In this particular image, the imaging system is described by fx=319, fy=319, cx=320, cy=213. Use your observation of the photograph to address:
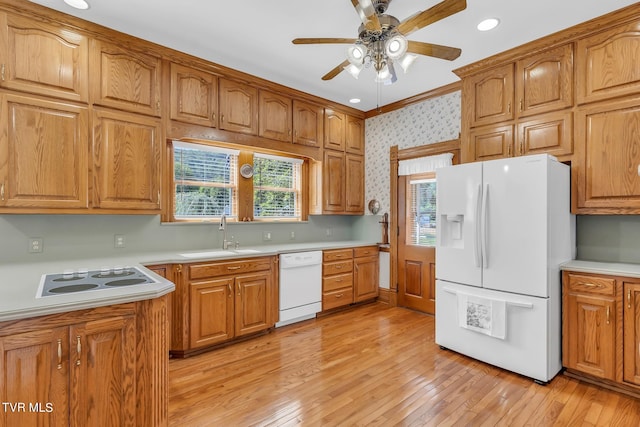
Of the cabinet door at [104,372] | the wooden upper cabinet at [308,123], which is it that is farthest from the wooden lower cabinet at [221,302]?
the wooden upper cabinet at [308,123]

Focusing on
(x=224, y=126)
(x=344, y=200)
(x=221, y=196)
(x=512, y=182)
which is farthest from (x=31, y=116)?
(x=512, y=182)

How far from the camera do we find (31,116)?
7.88ft

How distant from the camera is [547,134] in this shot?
2.86 meters

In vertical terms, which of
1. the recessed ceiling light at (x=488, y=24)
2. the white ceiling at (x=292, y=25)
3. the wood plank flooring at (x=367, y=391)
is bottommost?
the wood plank flooring at (x=367, y=391)

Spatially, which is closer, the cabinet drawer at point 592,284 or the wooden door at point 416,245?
the cabinet drawer at point 592,284

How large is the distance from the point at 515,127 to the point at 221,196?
126 inches

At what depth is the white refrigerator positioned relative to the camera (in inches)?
96.5

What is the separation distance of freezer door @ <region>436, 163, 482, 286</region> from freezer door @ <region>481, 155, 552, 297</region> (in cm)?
7

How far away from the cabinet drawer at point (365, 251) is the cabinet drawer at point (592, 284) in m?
2.35

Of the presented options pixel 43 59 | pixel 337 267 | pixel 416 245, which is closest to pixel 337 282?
A: pixel 337 267

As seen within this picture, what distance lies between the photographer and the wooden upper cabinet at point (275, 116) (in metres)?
3.75

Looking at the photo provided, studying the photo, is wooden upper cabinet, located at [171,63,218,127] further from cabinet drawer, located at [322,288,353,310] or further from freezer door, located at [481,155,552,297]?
freezer door, located at [481,155,552,297]

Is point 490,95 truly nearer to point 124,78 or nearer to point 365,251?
point 365,251

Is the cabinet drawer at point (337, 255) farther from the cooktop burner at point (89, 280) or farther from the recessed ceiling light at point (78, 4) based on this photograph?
the recessed ceiling light at point (78, 4)
